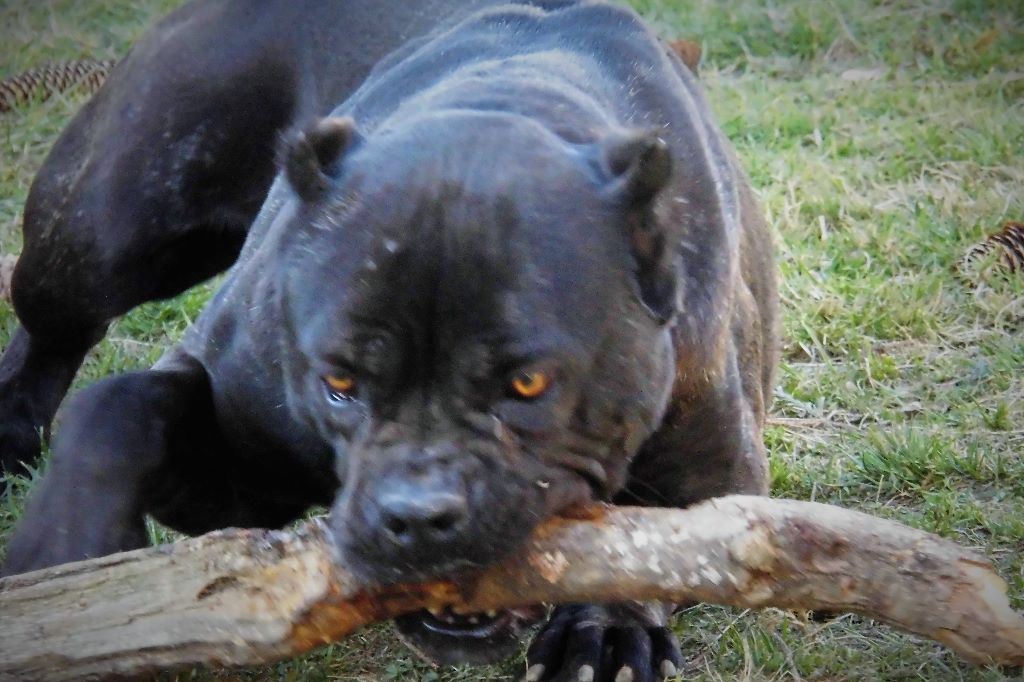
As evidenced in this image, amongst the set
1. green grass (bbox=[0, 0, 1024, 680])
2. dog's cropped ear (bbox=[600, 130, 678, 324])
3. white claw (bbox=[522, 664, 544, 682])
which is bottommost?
green grass (bbox=[0, 0, 1024, 680])

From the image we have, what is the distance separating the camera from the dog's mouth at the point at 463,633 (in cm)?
245

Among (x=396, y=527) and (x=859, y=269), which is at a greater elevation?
(x=396, y=527)

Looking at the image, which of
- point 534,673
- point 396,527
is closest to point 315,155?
point 396,527

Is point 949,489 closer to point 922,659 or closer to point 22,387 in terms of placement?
point 922,659

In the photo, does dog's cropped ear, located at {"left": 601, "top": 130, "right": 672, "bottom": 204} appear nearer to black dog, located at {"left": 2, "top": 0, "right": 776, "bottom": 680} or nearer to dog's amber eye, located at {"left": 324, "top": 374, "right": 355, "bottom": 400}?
black dog, located at {"left": 2, "top": 0, "right": 776, "bottom": 680}

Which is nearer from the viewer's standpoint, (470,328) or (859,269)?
(470,328)

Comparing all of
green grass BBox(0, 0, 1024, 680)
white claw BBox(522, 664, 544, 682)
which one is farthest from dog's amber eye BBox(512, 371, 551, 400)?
green grass BBox(0, 0, 1024, 680)

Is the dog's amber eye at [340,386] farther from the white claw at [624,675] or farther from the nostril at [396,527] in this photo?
the white claw at [624,675]

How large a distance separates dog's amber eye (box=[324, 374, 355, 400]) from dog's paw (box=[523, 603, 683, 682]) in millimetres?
770

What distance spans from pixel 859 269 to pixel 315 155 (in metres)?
2.95

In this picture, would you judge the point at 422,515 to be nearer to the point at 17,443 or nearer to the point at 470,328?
the point at 470,328

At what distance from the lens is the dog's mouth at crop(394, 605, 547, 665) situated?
2453mm

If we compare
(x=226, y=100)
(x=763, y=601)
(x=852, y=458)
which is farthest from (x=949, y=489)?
(x=226, y=100)

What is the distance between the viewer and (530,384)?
2248mm
